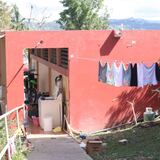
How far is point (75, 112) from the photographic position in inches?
627

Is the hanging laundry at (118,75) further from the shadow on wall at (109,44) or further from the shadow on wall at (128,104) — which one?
the shadow on wall at (128,104)

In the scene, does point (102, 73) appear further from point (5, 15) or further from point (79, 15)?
point (79, 15)

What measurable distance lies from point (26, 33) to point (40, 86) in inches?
231

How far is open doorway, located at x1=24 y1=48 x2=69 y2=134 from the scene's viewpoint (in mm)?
16672

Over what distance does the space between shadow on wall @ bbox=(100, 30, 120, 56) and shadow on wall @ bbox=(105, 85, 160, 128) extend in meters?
1.36

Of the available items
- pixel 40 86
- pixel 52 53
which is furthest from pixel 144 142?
pixel 40 86

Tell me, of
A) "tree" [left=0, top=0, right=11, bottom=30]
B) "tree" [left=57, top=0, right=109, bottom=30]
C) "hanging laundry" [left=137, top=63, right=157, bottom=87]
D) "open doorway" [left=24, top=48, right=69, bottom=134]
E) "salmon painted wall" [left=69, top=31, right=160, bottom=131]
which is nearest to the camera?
"hanging laundry" [left=137, top=63, right=157, bottom=87]

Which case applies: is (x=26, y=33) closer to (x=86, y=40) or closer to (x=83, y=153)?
(x=86, y=40)

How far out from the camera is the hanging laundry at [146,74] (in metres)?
15.5

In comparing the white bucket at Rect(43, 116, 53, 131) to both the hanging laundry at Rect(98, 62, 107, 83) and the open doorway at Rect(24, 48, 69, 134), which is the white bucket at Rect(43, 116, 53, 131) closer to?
the open doorway at Rect(24, 48, 69, 134)

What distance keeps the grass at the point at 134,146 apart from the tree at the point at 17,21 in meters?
25.0

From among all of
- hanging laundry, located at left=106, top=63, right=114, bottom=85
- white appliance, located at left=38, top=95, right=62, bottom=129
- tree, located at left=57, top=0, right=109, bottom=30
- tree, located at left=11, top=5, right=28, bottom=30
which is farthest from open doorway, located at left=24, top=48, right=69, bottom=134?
tree, located at left=57, top=0, right=109, bottom=30

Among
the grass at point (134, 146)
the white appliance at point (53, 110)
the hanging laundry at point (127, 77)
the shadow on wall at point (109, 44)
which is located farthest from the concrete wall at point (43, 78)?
the grass at point (134, 146)

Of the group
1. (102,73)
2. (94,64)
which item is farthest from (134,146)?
(94,64)
